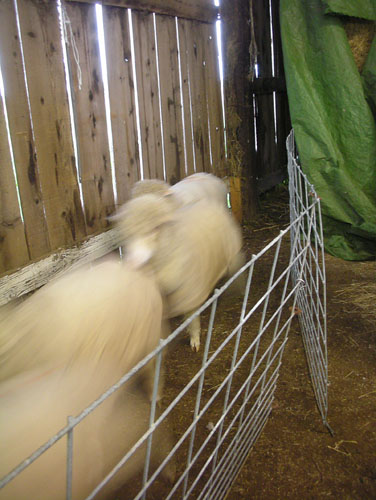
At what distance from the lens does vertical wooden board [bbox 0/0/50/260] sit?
8.12ft

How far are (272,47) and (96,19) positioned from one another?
367cm

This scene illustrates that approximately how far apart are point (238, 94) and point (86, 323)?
3955 millimetres

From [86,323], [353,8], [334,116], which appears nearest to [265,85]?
[334,116]

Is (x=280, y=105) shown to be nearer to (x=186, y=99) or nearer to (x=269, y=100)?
(x=269, y=100)

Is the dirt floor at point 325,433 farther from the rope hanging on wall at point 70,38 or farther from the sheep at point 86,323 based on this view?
the rope hanging on wall at point 70,38

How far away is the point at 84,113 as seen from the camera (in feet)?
10.00

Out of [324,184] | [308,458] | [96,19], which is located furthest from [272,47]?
[308,458]

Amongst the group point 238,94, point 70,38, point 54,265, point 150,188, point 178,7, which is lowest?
point 54,265

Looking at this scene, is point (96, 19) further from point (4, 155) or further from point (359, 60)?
point (359, 60)

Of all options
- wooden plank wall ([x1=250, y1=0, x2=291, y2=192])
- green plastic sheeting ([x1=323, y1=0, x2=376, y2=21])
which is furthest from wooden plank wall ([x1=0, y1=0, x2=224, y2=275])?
wooden plank wall ([x1=250, y1=0, x2=291, y2=192])

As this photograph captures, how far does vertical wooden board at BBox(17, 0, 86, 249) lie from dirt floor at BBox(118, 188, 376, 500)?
1119 millimetres

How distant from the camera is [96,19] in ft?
10.1

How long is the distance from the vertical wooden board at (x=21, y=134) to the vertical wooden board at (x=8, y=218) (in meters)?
0.05

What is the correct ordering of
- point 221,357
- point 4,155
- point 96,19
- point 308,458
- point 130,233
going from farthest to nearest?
1. point 96,19
2. point 221,357
3. point 4,155
4. point 130,233
5. point 308,458
